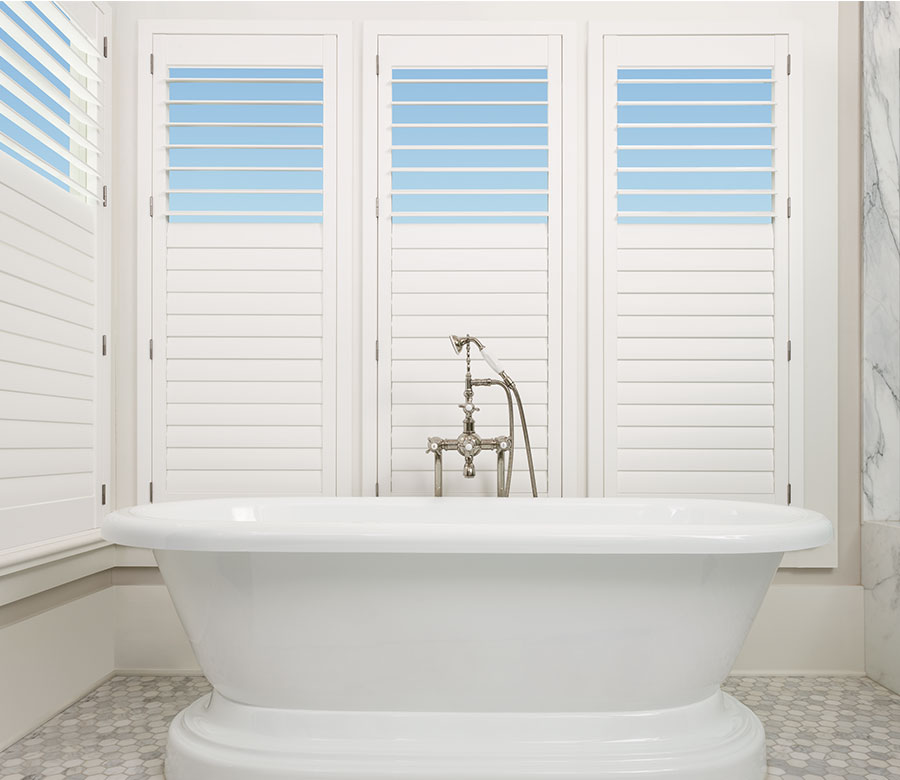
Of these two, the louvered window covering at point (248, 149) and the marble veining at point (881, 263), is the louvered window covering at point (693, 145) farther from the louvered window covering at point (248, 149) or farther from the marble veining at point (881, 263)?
the louvered window covering at point (248, 149)

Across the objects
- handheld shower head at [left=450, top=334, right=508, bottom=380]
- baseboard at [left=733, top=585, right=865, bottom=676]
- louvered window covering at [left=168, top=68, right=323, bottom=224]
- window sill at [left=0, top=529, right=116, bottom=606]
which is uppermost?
louvered window covering at [left=168, top=68, right=323, bottom=224]

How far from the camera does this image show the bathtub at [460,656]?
161cm

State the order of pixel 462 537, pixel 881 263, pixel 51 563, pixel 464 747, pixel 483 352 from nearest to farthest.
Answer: pixel 462 537, pixel 464 747, pixel 51 563, pixel 483 352, pixel 881 263

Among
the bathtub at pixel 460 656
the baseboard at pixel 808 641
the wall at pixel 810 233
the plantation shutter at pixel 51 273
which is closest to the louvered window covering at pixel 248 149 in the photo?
the wall at pixel 810 233

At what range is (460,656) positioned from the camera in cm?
167

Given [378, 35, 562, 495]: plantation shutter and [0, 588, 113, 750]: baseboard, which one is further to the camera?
[378, 35, 562, 495]: plantation shutter

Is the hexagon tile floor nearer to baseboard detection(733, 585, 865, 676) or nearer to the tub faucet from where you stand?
baseboard detection(733, 585, 865, 676)

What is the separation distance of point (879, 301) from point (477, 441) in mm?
1383

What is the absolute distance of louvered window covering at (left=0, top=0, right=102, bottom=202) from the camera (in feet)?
6.45

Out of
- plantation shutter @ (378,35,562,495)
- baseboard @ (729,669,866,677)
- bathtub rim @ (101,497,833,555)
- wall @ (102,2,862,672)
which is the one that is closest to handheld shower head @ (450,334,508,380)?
plantation shutter @ (378,35,562,495)

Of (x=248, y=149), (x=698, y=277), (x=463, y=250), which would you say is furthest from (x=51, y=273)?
(x=698, y=277)

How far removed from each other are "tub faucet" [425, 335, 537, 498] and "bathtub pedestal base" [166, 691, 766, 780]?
2.61 feet

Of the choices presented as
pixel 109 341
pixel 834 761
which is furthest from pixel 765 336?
pixel 109 341

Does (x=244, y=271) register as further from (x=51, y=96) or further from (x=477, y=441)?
(x=477, y=441)
